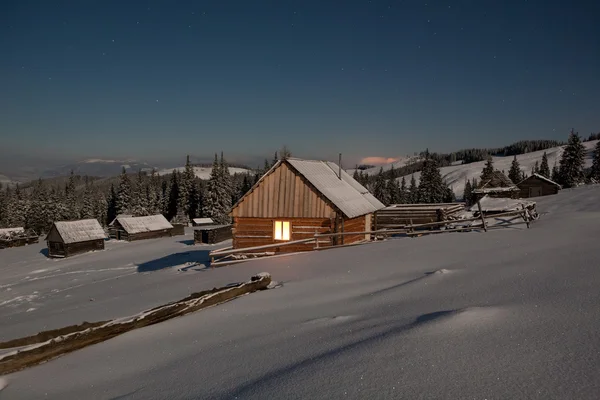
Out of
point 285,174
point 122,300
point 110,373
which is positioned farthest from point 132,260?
point 110,373

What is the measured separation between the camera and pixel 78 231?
4453 cm

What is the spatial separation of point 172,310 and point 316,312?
3.07 metres

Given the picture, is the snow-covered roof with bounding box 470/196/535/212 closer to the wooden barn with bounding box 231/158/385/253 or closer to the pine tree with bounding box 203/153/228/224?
the wooden barn with bounding box 231/158/385/253

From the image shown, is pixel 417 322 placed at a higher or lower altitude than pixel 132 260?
higher

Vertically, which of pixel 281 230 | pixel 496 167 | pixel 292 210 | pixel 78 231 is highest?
pixel 496 167

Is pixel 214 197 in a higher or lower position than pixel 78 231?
higher

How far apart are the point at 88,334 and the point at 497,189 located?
50.9 meters

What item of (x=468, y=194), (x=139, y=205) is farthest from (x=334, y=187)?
(x=468, y=194)

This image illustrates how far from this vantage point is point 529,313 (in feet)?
15.6

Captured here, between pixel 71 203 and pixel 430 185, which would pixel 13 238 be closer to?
pixel 71 203

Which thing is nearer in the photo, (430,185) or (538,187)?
(538,187)

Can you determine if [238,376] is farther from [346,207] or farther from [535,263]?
[346,207]

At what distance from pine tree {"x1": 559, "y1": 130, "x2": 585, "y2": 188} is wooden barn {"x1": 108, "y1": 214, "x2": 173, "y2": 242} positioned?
67.8m

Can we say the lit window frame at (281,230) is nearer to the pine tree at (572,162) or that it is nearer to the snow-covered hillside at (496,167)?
the pine tree at (572,162)
